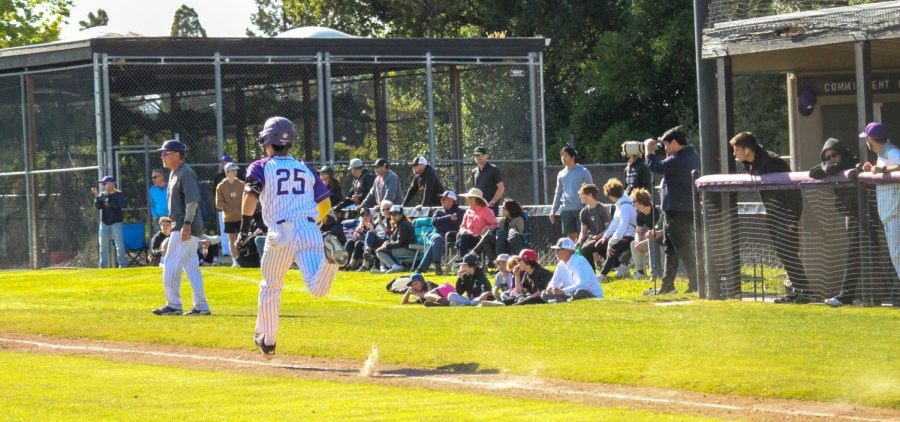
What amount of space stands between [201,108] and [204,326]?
543 inches

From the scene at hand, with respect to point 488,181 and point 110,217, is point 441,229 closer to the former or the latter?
point 488,181

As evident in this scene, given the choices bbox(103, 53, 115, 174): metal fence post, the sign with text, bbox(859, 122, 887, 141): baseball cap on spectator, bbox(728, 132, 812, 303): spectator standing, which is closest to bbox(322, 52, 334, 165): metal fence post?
bbox(103, 53, 115, 174): metal fence post

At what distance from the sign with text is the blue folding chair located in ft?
40.7

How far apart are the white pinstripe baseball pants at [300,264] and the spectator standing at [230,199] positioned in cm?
1102

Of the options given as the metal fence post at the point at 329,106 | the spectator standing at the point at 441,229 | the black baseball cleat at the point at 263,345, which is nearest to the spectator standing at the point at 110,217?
the metal fence post at the point at 329,106

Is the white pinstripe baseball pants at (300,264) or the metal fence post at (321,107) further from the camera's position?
the metal fence post at (321,107)

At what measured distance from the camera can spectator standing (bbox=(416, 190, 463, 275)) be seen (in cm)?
2119

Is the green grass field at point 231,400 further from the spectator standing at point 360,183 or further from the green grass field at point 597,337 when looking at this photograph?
the spectator standing at point 360,183

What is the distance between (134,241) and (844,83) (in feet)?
43.4

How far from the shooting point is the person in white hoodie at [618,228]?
18.0m

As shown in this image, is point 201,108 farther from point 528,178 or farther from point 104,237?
point 528,178

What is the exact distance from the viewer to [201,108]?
28.0 metres

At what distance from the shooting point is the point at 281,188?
11.2m

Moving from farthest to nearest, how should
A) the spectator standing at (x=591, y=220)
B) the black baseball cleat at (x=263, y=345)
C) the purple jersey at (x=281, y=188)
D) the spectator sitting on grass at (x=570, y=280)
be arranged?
the spectator standing at (x=591, y=220)
the spectator sitting on grass at (x=570, y=280)
the black baseball cleat at (x=263, y=345)
the purple jersey at (x=281, y=188)
